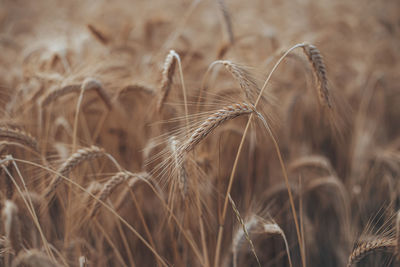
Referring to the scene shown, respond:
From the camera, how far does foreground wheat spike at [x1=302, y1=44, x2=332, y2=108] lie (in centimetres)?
141

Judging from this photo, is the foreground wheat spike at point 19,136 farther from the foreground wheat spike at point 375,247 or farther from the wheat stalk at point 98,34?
the foreground wheat spike at point 375,247

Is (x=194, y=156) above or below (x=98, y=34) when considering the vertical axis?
below

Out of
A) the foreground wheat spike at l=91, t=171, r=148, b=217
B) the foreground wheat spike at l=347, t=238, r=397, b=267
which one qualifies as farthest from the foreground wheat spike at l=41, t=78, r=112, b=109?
the foreground wheat spike at l=347, t=238, r=397, b=267

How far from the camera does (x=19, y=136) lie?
1.46 meters

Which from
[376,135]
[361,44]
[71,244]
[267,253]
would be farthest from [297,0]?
[71,244]

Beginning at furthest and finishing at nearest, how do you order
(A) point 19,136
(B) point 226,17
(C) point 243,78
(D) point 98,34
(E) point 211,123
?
1. (D) point 98,34
2. (B) point 226,17
3. (A) point 19,136
4. (C) point 243,78
5. (E) point 211,123

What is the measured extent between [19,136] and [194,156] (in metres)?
0.91

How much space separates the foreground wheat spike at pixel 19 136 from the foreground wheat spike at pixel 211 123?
0.88 m

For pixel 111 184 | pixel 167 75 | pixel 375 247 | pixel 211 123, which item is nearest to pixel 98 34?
pixel 167 75

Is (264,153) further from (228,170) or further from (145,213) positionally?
(145,213)

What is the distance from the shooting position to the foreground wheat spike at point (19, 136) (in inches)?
55.1

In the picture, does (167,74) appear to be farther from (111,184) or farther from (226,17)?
(226,17)

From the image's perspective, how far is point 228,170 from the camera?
7.70 feet

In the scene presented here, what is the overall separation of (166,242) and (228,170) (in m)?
0.75
